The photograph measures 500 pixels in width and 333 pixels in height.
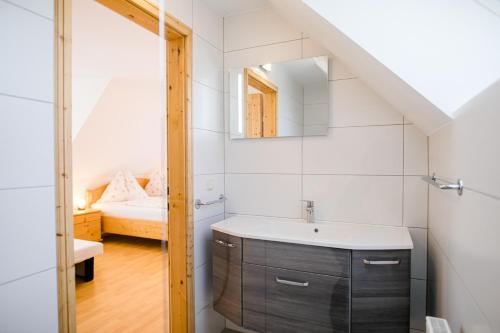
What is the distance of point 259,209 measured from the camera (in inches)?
89.4

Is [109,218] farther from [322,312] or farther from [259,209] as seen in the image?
[322,312]

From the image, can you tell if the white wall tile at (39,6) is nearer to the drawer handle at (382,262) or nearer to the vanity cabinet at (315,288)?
the vanity cabinet at (315,288)

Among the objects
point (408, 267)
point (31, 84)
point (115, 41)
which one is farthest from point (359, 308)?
point (115, 41)

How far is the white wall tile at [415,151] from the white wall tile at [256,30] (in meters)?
1.04

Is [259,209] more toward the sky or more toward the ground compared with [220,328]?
more toward the sky

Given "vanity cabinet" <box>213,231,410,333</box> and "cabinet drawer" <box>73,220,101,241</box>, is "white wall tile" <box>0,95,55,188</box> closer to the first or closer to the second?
"vanity cabinet" <box>213,231,410,333</box>

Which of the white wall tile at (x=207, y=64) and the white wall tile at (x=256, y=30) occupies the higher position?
the white wall tile at (x=256, y=30)

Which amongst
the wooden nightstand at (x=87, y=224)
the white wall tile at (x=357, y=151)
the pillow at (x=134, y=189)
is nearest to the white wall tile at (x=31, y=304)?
the white wall tile at (x=357, y=151)

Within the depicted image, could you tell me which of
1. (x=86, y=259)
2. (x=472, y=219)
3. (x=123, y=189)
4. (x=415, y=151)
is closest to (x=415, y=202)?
(x=415, y=151)

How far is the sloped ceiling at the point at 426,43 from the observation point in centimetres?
105

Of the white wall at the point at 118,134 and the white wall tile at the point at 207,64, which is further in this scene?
the white wall at the point at 118,134

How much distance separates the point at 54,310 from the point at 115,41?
8.33 feet

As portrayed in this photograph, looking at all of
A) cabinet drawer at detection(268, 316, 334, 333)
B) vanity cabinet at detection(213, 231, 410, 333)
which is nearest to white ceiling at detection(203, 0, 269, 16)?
vanity cabinet at detection(213, 231, 410, 333)

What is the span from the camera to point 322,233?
1.92m
